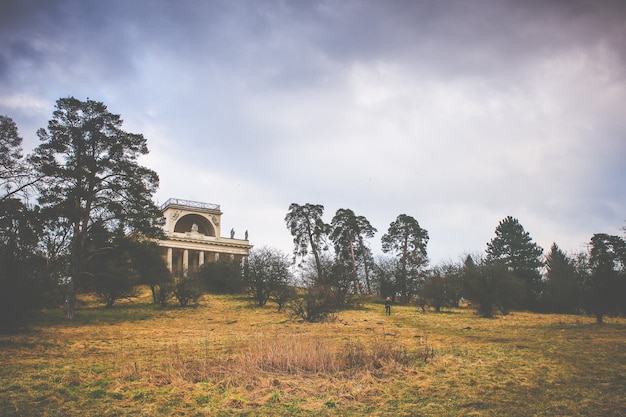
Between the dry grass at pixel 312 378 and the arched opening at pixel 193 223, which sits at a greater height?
the arched opening at pixel 193 223

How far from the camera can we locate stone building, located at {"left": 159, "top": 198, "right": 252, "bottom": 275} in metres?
51.2

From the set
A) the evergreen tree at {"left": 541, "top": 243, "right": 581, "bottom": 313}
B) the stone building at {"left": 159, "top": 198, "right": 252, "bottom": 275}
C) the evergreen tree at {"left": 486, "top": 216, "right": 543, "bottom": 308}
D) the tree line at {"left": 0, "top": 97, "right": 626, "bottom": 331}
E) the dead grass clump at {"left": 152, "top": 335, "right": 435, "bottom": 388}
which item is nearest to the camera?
the dead grass clump at {"left": 152, "top": 335, "right": 435, "bottom": 388}

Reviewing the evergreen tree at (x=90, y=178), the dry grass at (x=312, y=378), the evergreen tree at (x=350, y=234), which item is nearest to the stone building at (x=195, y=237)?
the evergreen tree at (x=350, y=234)

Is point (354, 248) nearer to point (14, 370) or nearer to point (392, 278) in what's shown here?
point (392, 278)

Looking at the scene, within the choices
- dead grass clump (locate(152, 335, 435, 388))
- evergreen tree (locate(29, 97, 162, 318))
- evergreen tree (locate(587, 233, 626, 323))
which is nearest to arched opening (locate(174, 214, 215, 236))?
evergreen tree (locate(29, 97, 162, 318))

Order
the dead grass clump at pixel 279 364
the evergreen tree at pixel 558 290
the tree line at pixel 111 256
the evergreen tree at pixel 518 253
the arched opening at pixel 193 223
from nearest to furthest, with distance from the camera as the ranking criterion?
the dead grass clump at pixel 279 364, the tree line at pixel 111 256, the evergreen tree at pixel 558 290, the evergreen tree at pixel 518 253, the arched opening at pixel 193 223

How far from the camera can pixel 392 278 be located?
1464 inches

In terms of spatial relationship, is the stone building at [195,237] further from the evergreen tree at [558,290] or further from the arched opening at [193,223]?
the evergreen tree at [558,290]

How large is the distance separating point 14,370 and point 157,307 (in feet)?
57.8

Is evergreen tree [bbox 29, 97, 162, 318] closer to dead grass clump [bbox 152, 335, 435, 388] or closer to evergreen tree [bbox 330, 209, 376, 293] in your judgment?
dead grass clump [bbox 152, 335, 435, 388]

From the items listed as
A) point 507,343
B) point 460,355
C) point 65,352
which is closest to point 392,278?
point 507,343

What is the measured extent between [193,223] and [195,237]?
5.41 meters

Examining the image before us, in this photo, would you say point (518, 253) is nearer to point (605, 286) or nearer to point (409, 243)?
point (409, 243)

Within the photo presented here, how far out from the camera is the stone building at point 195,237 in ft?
168
